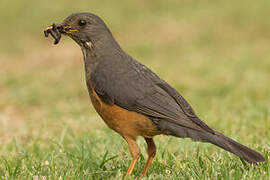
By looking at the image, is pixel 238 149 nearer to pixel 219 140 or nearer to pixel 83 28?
pixel 219 140

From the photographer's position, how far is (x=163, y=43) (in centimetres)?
1552

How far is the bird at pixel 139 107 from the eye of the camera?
468 centimetres

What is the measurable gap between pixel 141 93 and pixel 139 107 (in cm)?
16

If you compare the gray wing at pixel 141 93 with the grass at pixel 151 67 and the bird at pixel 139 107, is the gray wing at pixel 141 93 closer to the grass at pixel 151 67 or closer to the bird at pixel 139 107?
the bird at pixel 139 107

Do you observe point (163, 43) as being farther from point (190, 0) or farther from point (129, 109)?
point (129, 109)

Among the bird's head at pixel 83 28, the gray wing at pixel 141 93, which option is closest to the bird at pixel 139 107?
the gray wing at pixel 141 93

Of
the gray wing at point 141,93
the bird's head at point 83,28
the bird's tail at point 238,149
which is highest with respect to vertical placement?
the bird's head at point 83,28

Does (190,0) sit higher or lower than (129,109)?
higher

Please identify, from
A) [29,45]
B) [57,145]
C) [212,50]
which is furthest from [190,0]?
[57,145]

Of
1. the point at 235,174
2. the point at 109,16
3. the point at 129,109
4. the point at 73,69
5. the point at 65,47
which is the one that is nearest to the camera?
the point at 235,174

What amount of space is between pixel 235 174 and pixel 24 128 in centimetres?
424

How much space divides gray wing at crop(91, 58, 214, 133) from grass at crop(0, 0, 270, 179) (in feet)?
1.63

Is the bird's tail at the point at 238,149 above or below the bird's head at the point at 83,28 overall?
below

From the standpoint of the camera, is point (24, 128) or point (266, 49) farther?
point (266, 49)
